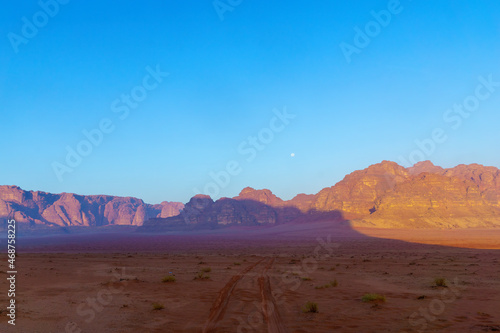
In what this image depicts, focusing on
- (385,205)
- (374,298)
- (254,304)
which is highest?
(385,205)

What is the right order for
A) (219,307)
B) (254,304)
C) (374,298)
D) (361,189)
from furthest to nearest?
(361,189) < (374,298) < (254,304) < (219,307)

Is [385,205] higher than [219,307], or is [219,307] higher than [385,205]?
[385,205]

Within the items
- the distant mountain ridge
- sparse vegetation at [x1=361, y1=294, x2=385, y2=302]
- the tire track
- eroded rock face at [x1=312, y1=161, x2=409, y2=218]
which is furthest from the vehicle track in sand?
eroded rock face at [x1=312, y1=161, x2=409, y2=218]

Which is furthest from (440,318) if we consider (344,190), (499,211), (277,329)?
(344,190)

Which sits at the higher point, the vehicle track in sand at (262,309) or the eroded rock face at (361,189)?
the eroded rock face at (361,189)

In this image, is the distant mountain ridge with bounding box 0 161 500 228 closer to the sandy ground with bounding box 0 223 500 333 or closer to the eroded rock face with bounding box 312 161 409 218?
the eroded rock face with bounding box 312 161 409 218

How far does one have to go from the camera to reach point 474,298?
12.5 metres

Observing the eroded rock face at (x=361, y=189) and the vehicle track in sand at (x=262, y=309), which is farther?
the eroded rock face at (x=361, y=189)

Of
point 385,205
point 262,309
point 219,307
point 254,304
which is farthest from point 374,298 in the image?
point 385,205

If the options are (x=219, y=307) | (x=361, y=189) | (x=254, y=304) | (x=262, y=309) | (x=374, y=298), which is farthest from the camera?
(x=361, y=189)

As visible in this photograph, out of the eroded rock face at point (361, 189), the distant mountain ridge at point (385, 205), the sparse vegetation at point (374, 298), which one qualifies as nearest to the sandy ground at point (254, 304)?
the sparse vegetation at point (374, 298)

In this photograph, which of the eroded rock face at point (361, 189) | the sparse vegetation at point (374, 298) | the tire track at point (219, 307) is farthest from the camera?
the eroded rock face at point (361, 189)

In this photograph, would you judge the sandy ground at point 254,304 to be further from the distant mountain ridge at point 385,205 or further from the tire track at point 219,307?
the distant mountain ridge at point 385,205

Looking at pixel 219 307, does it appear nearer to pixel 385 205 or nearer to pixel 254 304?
pixel 254 304
